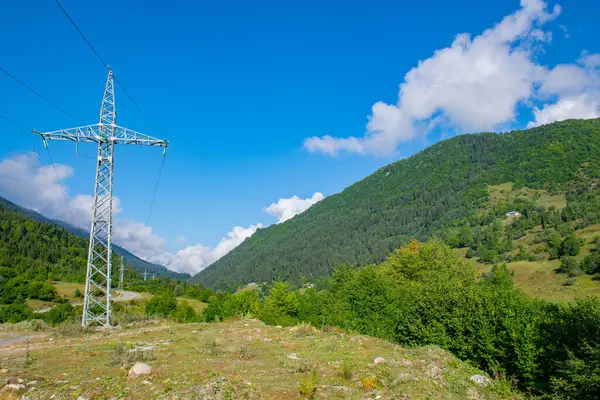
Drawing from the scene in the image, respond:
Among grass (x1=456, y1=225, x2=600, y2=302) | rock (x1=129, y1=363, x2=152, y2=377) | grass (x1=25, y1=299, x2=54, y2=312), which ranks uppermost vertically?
grass (x1=456, y1=225, x2=600, y2=302)

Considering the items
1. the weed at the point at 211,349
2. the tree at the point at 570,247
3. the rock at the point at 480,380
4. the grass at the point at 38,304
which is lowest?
the rock at the point at 480,380

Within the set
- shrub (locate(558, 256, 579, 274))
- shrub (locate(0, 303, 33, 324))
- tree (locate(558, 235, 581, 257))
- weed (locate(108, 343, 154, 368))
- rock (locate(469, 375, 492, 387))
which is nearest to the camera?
weed (locate(108, 343, 154, 368))

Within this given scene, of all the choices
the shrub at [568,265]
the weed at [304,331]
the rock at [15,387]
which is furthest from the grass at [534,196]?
the rock at [15,387]

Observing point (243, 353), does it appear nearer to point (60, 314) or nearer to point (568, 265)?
point (60, 314)

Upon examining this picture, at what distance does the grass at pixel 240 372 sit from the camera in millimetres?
9914

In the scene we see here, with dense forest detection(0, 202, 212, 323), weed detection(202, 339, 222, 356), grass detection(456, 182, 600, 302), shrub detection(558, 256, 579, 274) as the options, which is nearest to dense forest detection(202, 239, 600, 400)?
weed detection(202, 339, 222, 356)

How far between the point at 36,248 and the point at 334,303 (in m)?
117

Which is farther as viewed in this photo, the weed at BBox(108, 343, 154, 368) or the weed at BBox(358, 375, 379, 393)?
the weed at BBox(108, 343, 154, 368)

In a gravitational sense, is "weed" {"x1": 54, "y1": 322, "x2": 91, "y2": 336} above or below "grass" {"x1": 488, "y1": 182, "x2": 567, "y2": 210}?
below

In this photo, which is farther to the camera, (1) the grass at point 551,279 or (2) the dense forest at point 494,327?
(1) the grass at point 551,279

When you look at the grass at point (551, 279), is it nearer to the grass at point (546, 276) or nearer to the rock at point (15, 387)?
the grass at point (546, 276)

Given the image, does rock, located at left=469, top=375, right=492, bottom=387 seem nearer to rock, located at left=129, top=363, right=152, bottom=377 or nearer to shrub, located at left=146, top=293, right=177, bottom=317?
rock, located at left=129, top=363, right=152, bottom=377

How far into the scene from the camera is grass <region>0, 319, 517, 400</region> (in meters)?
9.91

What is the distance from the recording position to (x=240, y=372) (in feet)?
40.7
